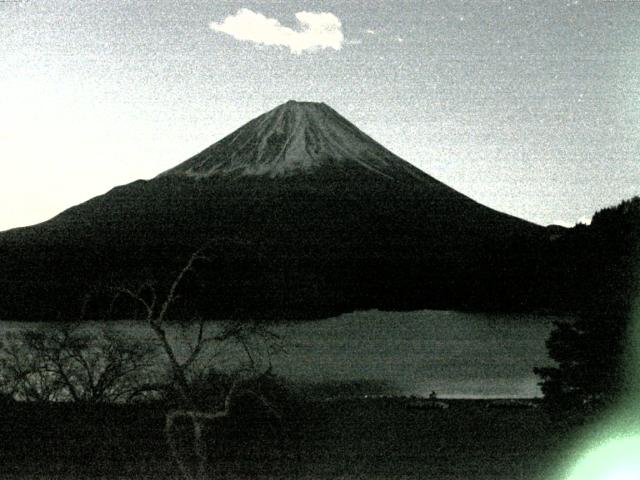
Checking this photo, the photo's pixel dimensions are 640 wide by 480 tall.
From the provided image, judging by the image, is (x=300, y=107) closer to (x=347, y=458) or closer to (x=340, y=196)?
(x=340, y=196)

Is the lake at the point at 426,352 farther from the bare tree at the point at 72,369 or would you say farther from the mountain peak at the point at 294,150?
the mountain peak at the point at 294,150

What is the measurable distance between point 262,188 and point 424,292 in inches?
1726

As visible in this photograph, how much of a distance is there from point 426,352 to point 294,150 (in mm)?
91494

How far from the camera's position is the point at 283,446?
11.1 m

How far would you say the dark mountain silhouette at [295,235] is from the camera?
2717 inches

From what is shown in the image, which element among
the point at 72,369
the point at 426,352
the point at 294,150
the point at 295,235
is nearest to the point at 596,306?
the point at 72,369

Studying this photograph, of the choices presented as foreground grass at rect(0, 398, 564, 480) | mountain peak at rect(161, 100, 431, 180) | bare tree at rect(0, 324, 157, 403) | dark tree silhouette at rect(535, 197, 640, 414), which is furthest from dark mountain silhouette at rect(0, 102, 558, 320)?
dark tree silhouette at rect(535, 197, 640, 414)

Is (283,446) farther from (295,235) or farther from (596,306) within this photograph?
(295,235)

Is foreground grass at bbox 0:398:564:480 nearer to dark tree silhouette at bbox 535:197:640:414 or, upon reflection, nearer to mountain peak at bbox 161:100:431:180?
dark tree silhouette at bbox 535:197:640:414

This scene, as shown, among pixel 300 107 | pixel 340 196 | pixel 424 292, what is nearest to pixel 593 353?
pixel 424 292

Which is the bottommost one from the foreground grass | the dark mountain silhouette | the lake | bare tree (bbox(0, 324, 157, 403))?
the lake

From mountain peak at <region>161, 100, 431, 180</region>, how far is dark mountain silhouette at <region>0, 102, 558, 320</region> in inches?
9.7

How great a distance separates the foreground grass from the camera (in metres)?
9.77

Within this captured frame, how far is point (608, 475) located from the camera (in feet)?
28.1
